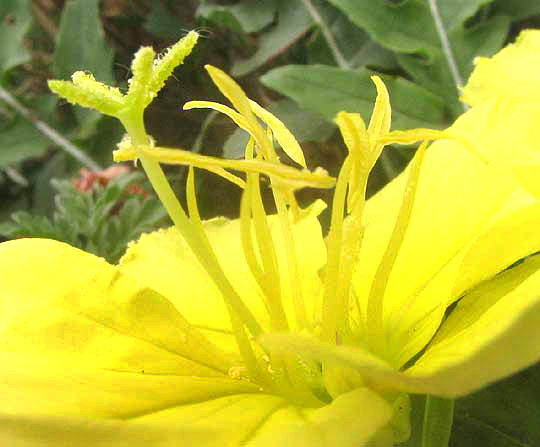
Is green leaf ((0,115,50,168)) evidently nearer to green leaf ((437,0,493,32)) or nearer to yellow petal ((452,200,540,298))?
green leaf ((437,0,493,32))

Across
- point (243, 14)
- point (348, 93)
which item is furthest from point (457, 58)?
point (243, 14)

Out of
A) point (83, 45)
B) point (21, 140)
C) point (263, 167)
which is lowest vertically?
point (21, 140)

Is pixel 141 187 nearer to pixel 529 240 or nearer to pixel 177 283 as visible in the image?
pixel 177 283

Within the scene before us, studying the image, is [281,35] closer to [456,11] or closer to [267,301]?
[456,11]

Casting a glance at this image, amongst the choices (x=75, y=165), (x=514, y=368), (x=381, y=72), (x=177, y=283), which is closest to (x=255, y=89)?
(x=381, y=72)

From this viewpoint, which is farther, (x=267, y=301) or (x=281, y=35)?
(x=281, y=35)

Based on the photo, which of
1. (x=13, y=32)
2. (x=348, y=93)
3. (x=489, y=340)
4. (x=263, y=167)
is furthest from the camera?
(x=13, y=32)

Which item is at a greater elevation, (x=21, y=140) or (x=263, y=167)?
(x=263, y=167)
